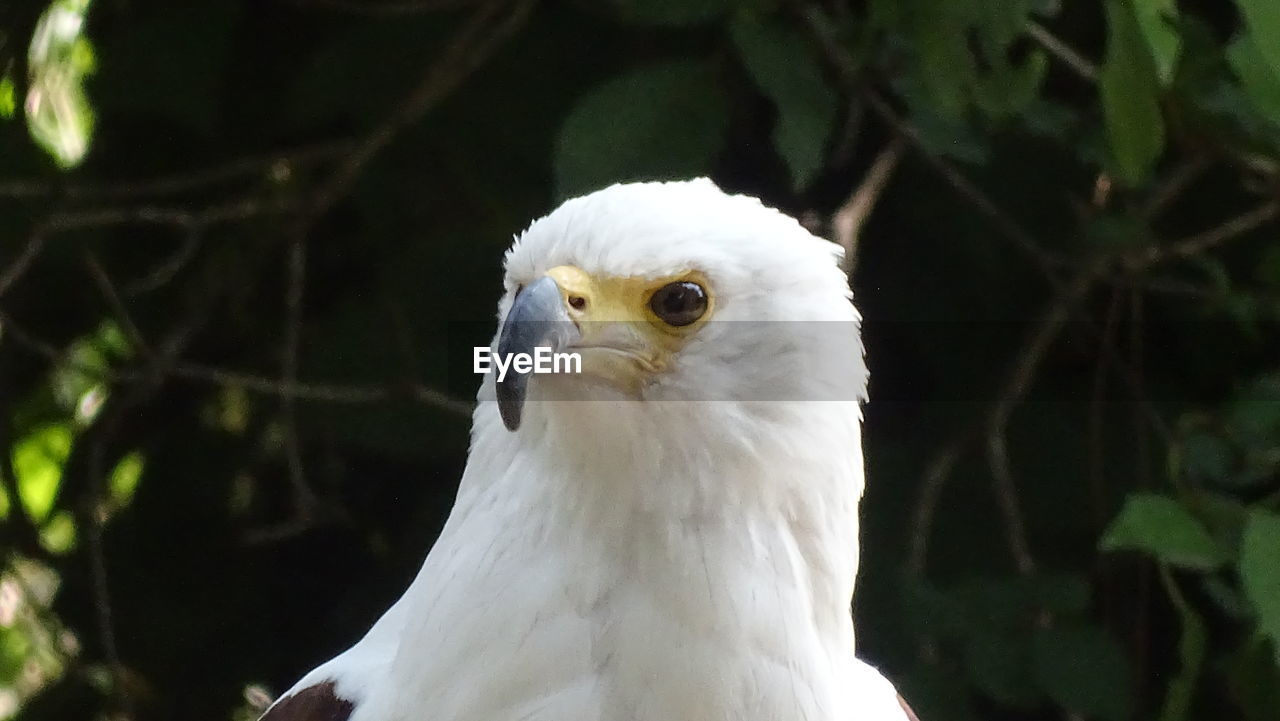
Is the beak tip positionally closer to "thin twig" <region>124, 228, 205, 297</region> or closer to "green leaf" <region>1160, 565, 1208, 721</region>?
"green leaf" <region>1160, 565, 1208, 721</region>

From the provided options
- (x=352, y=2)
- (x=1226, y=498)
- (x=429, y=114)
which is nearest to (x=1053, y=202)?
(x=1226, y=498)

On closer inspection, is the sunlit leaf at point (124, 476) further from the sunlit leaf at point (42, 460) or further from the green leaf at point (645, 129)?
the green leaf at point (645, 129)

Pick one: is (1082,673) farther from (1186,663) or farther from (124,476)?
(124,476)

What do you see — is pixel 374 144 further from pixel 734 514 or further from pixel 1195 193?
pixel 1195 193

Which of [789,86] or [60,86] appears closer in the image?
[789,86]

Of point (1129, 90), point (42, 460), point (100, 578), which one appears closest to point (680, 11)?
point (1129, 90)

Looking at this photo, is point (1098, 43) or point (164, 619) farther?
point (164, 619)

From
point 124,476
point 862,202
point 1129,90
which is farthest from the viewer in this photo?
point 124,476

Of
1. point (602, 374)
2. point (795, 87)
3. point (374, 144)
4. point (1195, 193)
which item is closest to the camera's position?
point (602, 374)

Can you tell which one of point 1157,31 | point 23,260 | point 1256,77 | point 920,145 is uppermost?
point 1157,31
